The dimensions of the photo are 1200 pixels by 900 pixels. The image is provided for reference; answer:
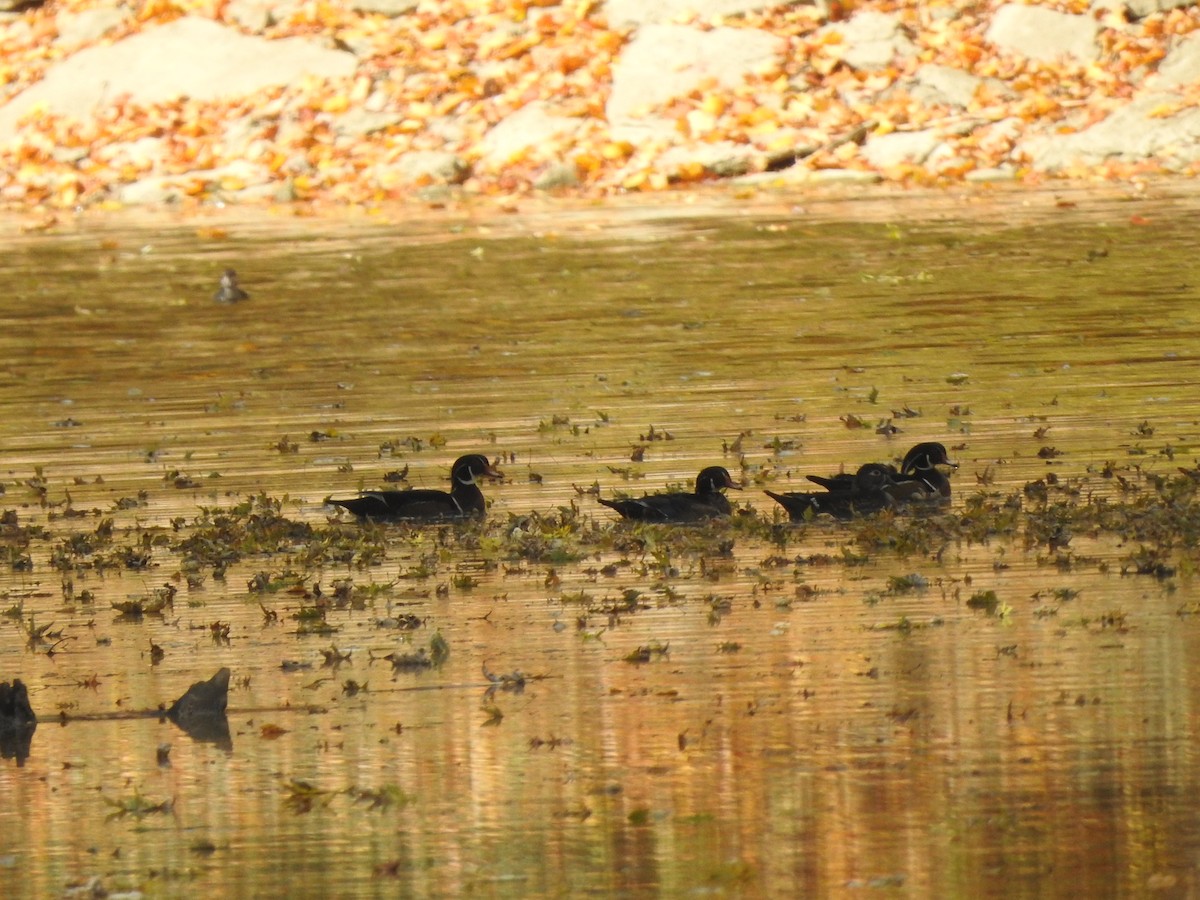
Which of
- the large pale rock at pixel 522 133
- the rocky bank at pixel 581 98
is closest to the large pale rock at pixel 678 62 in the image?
the rocky bank at pixel 581 98

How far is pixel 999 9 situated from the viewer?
115 feet

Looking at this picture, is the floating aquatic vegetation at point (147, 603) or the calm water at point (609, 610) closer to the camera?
the calm water at point (609, 610)

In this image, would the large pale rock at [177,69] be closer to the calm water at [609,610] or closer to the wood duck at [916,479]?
the calm water at [609,610]

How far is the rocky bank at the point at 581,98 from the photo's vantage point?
32.6 m

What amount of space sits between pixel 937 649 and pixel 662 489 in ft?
13.1

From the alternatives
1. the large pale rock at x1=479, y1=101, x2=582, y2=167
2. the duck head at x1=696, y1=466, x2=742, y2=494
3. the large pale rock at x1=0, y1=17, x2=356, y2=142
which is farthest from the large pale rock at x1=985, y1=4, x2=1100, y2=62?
the duck head at x1=696, y1=466, x2=742, y2=494

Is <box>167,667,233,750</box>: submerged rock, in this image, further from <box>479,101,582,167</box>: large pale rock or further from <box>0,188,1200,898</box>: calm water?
<box>479,101,582,167</box>: large pale rock

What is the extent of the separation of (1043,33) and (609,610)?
2614cm

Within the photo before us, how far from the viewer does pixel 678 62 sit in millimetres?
34844

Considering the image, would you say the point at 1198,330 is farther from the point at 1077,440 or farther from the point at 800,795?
the point at 800,795

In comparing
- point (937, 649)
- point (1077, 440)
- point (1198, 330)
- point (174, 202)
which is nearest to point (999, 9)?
point (174, 202)

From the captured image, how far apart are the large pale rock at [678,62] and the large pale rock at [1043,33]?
2.80 m

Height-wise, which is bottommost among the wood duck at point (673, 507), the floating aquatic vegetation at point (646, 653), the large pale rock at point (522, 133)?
the floating aquatic vegetation at point (646, 653)

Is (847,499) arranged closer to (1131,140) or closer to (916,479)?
(916,479)
